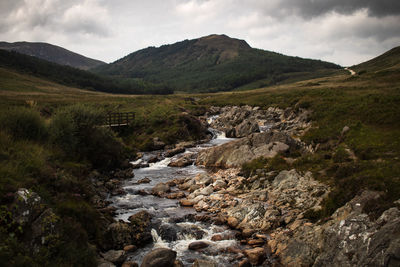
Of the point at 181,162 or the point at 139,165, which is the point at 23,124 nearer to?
the point at 139,165

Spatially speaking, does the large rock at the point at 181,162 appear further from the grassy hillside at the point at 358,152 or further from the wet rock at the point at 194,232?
the wet rock at the point at 194,232

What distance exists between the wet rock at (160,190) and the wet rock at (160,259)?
10442 mm

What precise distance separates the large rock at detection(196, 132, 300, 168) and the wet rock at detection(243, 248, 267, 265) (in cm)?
1431

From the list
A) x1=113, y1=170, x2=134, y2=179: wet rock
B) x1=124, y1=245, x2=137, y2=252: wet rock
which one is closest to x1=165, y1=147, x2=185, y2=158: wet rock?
Answer: x1=113, y1=170, x2=134, y2=179: wet rock

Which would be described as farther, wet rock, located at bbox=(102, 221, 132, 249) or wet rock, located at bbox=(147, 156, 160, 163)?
wet rock, located at bbox=(147, 156, 160, 163)

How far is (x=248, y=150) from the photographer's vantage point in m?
31.7

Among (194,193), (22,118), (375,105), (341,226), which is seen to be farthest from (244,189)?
(375,105)

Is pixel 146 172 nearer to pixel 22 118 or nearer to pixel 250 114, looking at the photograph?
pixel 22 118

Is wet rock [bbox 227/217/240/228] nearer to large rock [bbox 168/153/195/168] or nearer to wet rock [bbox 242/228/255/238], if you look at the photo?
wet rock [bbox 242/228/255/238]

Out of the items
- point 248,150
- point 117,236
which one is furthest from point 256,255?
point 248,150

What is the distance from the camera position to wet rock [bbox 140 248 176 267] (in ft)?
44.9

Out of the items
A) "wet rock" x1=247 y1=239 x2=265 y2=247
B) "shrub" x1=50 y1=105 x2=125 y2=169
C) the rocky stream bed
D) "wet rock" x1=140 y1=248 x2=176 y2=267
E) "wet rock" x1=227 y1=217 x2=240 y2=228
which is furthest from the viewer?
"shrub" x1=50 y1=105 x2=125 y2=169

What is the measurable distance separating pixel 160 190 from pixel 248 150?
11695mm

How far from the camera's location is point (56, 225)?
1274cm
